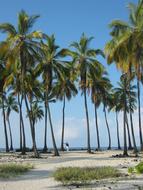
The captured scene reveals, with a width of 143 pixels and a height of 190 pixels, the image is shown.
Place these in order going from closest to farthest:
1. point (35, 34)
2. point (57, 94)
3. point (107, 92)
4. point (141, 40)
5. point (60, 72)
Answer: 1. point (141, 40)
2. point (35, 34)
3. point (60, 72)
4. point (57, 94)
5. point (107, 92)

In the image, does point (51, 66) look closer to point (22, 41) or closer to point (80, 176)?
point (22, 41)

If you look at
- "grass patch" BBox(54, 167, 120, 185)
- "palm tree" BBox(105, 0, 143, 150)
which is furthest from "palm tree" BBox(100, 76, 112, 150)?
"grass patch" BBox(54, 167, 120, 185)

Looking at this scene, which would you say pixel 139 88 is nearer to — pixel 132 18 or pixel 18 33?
pixel 132 18

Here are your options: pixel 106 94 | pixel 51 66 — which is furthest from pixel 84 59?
pixel 106 94

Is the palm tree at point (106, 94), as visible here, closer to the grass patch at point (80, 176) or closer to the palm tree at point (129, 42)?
the palm tree at point (129, 42)

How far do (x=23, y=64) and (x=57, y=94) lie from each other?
22079 mm

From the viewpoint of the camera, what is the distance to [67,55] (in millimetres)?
46062

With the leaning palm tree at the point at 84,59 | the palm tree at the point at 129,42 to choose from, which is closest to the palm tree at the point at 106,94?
the leaning palm tree at the point at 84,59

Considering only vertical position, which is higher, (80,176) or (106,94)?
(106,94)

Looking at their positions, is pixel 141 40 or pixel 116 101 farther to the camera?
pixel 116 101

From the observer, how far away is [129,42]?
35438mm

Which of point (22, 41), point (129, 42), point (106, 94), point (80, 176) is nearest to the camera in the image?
point (80, 176)

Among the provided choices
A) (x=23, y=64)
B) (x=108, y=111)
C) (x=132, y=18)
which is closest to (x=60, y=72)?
(x=23, y=64)

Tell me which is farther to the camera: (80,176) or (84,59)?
(84,59)
